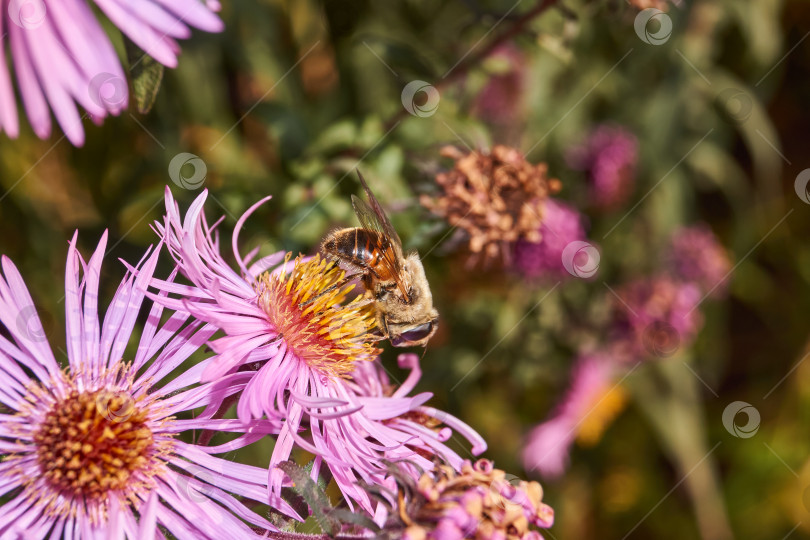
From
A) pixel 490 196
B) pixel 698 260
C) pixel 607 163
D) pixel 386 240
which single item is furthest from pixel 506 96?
pixel 386 240

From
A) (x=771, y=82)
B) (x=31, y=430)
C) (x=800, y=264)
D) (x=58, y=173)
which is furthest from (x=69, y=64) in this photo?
(x=800, y=264)

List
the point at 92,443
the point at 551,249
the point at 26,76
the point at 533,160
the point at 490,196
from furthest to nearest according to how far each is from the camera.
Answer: the point at 533,160 → the point at 551,249 → the point at 490,196 → the point at 92,443 → the point at 26,76

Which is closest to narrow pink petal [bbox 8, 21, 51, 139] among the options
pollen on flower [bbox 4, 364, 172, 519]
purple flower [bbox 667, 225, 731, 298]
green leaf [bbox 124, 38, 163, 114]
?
green leaf [bbox 124, 38, 163, 114]

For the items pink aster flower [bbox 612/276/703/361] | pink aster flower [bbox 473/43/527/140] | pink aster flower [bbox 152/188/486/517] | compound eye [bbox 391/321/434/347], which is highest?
pink aster flower [bbox 473/43/527/140]

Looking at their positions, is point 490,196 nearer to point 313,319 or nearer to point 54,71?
point 313,319

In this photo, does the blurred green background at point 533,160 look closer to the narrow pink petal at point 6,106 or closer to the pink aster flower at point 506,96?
the pink aster flower at point 506,96

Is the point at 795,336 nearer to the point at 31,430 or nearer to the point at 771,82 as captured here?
the point at 771,82

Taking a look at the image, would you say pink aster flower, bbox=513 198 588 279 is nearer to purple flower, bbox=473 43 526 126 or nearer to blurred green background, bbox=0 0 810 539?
blurred green background, bbox=0 0 810 539

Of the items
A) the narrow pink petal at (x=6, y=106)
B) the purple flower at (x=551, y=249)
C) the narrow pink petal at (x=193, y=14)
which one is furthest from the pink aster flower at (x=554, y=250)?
the narrow pink petal at (x=6, y=106)
